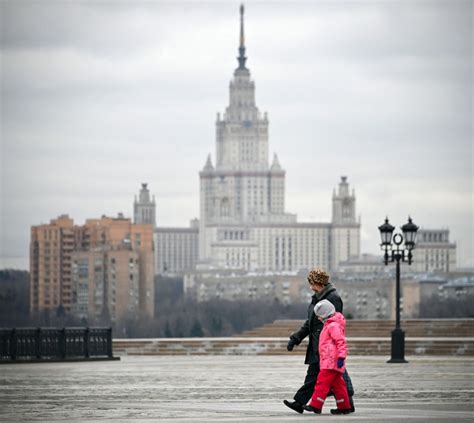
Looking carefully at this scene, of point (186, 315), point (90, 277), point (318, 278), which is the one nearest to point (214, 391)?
point (318, 278)

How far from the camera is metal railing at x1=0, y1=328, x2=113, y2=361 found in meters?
36.7

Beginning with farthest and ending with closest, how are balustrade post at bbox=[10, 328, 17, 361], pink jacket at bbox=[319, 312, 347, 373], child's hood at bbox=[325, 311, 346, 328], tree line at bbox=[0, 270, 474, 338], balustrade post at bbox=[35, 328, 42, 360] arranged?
tree line at bbox=[0, 270, 474, 338] < balustrade post at bbox=[35, 328, 42, 360] < balustrade post at bbox=[10, 328, 17, 361] < child's hood at bbox=[325, 311, 346, 328] < pink jacket at bbox=[319, 312, 347, 373]

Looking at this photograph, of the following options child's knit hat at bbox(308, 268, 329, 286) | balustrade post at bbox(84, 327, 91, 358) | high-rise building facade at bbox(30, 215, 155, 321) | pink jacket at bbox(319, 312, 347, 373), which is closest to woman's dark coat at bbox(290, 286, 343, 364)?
child's knit hat at bbox(308, 268, 329, 286)

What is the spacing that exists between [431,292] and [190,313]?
36318 mm

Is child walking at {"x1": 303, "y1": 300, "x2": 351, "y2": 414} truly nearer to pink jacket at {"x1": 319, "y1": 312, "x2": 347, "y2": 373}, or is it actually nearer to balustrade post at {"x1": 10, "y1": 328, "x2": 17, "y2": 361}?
pink jacket at {"x1": 319, "y1": 312, "x2": 347, "y2": 373}

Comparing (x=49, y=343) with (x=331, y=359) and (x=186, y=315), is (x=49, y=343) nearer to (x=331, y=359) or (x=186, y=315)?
(x=331, y=359)

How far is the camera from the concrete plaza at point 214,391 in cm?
1945

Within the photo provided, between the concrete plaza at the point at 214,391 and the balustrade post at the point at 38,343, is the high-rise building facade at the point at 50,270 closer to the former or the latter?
the balustrade post at the point at 38,343

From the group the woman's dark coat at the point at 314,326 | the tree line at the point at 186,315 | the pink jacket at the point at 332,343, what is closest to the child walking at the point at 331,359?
the pink jacket at the point at 332,343

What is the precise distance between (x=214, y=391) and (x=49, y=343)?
1363 cm

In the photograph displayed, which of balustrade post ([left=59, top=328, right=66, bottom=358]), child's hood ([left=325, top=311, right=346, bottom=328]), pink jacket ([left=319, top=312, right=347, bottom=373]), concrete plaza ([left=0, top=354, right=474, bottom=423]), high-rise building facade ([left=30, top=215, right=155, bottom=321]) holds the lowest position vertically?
concrete plaza ([left=0, top=354, right=474, bottom=423])

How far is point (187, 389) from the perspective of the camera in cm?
2444

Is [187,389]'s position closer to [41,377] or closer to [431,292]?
[41,377]

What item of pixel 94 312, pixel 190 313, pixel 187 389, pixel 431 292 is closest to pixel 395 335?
pixel 187 389
